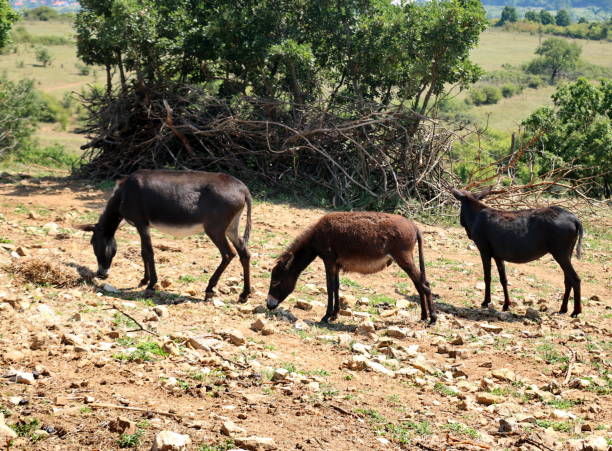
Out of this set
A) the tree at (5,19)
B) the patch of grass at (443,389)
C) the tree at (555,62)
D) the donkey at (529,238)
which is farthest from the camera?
the tree at (555,62)

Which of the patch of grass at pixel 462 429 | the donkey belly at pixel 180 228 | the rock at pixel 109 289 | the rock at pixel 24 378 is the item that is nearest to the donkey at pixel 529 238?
the donkey belly at pixel 180 228

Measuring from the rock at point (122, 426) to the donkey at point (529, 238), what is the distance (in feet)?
19.8

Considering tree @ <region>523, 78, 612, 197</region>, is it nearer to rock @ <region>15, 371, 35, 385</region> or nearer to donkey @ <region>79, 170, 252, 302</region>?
donkey @ <region>79, 170, 252, 302</region>

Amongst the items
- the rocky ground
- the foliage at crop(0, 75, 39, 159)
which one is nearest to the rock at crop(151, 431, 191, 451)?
the rocky ground

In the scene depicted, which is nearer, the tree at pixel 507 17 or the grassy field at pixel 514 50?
the grassy field at pixel 514 50

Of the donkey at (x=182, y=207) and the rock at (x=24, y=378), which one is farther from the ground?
the donkey at (x=182, y=207)

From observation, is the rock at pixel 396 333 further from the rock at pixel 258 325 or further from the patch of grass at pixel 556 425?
the patch of grass at pixel 556 425

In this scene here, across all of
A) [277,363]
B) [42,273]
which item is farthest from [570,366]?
[42,273]

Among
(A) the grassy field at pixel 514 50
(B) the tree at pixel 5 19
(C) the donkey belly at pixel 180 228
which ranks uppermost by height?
(B) the tree at pixel 5 19

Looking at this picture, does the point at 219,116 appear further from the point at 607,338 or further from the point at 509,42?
the point at 509,42

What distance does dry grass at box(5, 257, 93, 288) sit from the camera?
8.16 metres

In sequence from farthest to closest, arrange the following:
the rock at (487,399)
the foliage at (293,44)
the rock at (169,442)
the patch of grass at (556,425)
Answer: the foliage at (293,44)
the rock at (487,399)
the patch of grass at (556,425)
the rock at (169,442)

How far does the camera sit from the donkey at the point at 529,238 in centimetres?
966

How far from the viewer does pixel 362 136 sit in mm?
16469
